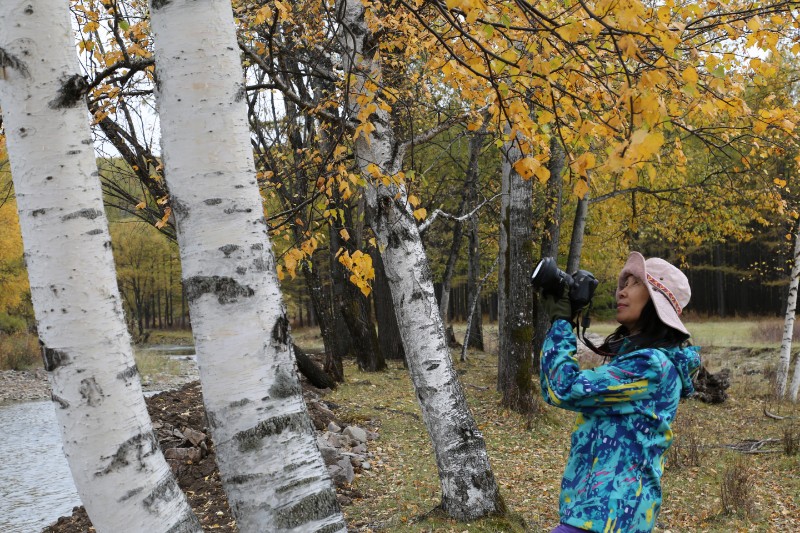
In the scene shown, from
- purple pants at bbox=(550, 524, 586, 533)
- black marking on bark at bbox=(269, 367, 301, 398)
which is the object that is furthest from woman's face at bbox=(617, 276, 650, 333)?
black marking on bark at bbox=(269, 367, 301, 398)

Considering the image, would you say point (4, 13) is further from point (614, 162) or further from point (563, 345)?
point (563, 345)

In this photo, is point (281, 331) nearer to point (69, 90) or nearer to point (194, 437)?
point (69, 90)

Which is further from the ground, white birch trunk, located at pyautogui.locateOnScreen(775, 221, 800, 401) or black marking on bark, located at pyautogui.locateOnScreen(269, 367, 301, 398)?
black marking on bark, located at pyautogui.locateOnScreen(269, 367, 301, 398)

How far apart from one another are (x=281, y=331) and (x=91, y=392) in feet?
2.01

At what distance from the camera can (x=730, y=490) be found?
551cm

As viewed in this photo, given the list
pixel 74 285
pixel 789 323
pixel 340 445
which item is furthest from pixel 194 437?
pixel 789 323

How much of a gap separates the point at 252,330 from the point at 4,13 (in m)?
1.34

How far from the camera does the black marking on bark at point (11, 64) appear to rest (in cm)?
204

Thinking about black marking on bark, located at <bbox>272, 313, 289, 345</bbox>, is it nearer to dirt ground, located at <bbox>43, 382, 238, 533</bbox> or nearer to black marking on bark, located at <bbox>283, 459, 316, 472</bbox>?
black marking on bark, located at <bbox>283, 459, 316, 472</bbox>

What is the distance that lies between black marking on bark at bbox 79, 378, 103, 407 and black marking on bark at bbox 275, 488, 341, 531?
666mm

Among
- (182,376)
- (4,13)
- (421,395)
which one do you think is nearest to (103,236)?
(4,13)

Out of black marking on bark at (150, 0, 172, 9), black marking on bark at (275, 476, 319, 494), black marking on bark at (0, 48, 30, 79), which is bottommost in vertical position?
black marking on bark at (275, 476, 319, 494)

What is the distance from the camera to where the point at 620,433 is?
7.47 feet

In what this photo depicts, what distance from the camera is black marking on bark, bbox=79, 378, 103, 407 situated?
6.42ft
